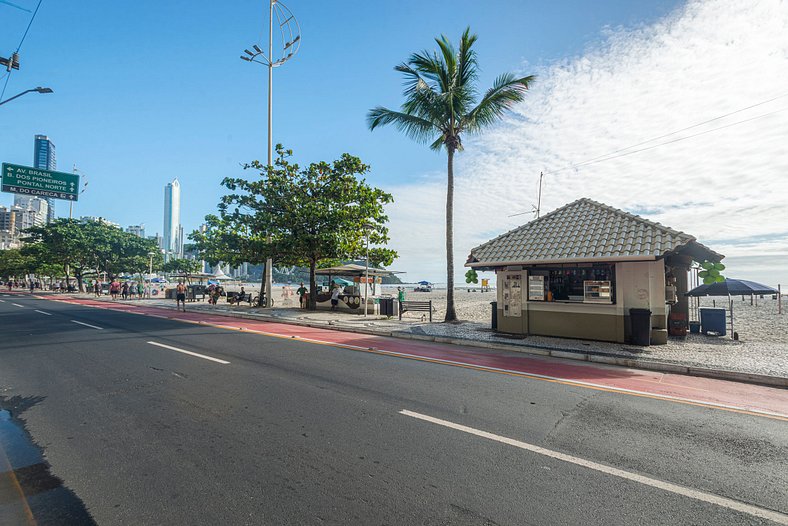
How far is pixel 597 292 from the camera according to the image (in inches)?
470

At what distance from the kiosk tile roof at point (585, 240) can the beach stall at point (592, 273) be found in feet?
0.08

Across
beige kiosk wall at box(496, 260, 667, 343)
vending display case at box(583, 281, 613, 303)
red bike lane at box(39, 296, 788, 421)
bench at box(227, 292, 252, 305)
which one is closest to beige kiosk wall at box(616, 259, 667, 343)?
beige kiosk wall at box(496, 260, 667, 343)

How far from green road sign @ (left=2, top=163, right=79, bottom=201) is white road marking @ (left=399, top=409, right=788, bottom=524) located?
2457 cm

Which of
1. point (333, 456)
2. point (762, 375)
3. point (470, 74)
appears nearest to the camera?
point (333, 456)

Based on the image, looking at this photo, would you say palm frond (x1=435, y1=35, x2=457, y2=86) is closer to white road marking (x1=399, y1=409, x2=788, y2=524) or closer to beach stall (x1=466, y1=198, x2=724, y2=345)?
beach stall (x1=466, y1=198, x2=724, y2=345)

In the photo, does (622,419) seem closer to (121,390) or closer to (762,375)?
(762,375)

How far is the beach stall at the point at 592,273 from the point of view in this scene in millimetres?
11250

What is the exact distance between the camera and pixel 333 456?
399 cm

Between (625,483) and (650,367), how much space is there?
673 cm

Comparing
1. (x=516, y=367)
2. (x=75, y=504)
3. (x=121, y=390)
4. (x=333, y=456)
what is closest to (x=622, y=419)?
(x=516, y=367)

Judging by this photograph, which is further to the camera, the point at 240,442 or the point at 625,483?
the point at 240,442

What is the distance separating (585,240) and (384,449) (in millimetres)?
10652

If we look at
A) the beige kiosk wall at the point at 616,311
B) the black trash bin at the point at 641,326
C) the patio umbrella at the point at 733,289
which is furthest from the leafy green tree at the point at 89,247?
the patio umbrella at the point at 733,289

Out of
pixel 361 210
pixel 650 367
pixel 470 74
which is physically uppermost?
pixel 470 74
